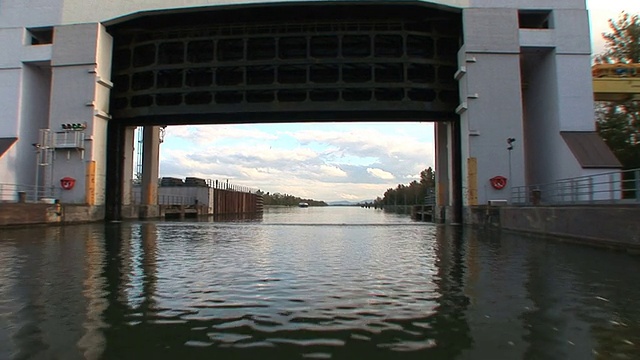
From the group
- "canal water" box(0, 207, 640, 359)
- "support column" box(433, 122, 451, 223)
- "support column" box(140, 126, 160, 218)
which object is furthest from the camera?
"support column" box(140, 126, 160, 218)

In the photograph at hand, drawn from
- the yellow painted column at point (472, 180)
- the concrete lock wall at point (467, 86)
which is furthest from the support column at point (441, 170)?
the yellow painted column at point (472, 180)

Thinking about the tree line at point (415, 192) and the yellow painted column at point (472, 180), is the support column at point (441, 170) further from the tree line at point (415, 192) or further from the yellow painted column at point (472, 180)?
the tree line at point (415, 192)

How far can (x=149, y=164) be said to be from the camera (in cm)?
3753

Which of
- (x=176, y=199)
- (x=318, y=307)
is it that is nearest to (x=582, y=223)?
(x=318, y=307)

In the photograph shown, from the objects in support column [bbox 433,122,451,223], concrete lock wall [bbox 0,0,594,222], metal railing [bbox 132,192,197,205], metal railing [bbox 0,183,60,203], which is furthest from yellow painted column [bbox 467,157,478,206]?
metal railing [bbox 132,192,197,205]

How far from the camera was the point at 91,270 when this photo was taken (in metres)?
9.25

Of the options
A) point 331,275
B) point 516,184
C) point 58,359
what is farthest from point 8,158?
point 516,184

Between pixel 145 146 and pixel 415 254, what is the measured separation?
→ 102 feet

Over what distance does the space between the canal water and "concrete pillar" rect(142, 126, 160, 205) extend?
27.0 metres

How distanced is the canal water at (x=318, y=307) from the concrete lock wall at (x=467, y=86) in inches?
615

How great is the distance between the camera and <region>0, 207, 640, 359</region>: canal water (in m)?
4.44

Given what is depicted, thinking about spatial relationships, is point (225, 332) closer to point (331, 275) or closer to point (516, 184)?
point (331, 275)

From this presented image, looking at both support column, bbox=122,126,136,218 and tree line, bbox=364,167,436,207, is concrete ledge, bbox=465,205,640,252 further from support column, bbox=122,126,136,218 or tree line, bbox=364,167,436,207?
tree line, bbox=364,167,436,207

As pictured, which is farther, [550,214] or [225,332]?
[550,214]
